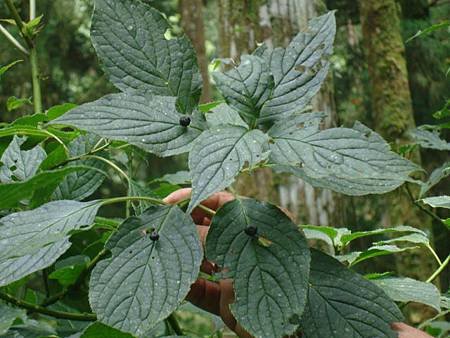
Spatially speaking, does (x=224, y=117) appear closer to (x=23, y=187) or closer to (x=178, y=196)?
(x=178, y=196)

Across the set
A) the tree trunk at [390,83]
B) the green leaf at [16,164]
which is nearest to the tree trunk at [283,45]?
the tree trunk at [390,83]

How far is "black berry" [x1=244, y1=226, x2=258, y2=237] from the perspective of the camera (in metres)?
0.64

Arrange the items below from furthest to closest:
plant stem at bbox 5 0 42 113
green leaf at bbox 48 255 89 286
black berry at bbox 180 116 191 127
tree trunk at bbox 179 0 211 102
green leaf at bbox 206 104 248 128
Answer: tree trunk at bbox 179 0 211 102, plant stem at bbox 5 0 42 113, green leaf at bbox 48 255 89 286, green leaf at bbox 206 104 248 128, black berry at bbox 180 116 191 127

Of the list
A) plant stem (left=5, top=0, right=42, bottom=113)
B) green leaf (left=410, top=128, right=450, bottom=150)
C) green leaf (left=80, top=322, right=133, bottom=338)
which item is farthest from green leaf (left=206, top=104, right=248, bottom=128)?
green leaf (left=410, top=128, right=450, bottom=150)

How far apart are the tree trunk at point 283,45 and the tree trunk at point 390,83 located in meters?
1.02

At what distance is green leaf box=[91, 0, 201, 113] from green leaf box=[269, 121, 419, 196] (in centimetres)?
14

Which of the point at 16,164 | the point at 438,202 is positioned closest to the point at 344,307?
the point at 438,202

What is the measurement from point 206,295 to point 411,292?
0.26 m

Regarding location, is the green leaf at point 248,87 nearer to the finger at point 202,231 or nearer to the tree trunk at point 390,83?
the finger at point 202,231

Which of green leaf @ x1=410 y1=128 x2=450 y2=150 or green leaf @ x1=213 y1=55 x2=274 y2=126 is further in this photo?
green leaf @ x1=410 y1=128 x2=450 y2=150

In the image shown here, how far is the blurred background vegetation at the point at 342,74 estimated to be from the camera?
8.32ft

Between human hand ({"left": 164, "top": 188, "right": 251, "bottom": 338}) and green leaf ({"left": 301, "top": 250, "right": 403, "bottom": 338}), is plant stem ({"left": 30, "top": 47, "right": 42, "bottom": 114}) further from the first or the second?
green leaf ({"left": 301, "top": 250, "right": 403, "bottom": 338})

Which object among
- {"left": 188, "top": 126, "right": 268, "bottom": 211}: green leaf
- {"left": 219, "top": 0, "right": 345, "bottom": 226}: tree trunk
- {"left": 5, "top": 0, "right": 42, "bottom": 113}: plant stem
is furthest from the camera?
{"left": 219, "top": 0, "right": 345, "bottom": 226}: tree trunk

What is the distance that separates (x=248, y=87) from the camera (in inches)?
26.3
